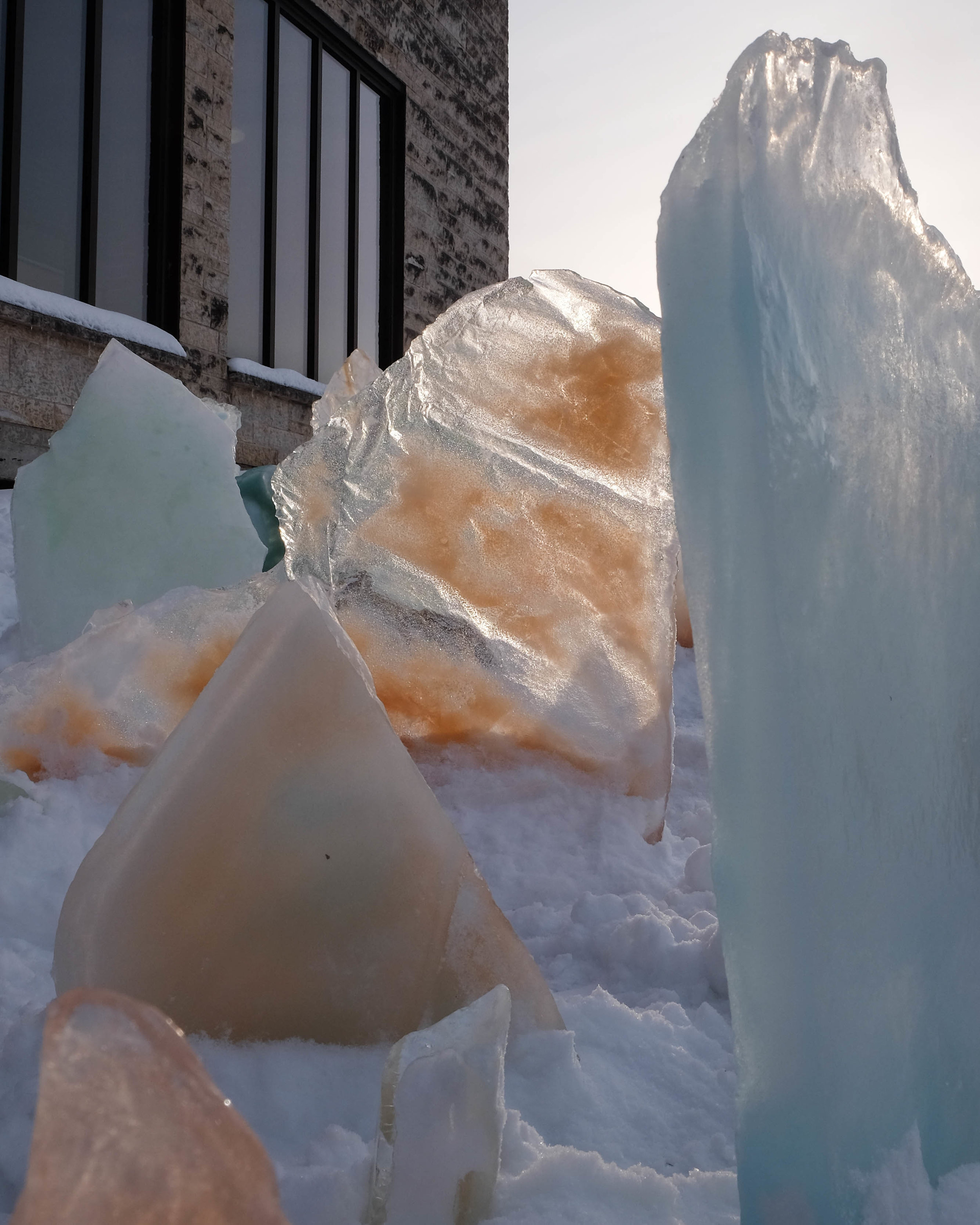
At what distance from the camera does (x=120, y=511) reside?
5.98 feet

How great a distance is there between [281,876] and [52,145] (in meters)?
4.07

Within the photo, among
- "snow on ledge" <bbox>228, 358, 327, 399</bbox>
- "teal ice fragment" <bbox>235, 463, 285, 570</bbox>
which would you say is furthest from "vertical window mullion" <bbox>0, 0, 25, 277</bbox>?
"teal ice fragment" <bbox>235, 463, 285, 570</bbox>

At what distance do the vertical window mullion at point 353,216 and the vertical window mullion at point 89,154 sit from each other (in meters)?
1.76

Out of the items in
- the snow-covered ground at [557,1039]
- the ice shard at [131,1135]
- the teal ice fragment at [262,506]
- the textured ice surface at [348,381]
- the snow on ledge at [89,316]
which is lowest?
the snow-covered ground at [557,1039]

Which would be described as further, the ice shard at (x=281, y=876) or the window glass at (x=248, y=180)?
the window glass at (x=248, y=180)

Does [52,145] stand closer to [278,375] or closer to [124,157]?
[124,157]

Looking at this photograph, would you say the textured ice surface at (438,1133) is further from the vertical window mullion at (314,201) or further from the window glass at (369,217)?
the window glass at (369,217)

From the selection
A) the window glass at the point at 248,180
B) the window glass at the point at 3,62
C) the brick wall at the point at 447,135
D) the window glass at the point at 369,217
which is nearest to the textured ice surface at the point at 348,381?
the window glass at the point at 3,62

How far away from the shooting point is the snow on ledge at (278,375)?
15.2 feet

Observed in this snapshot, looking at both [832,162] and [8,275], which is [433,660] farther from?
[8,275]

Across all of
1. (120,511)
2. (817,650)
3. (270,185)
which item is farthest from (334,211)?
(817,650)

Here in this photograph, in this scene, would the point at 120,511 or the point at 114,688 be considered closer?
the point at 114,688

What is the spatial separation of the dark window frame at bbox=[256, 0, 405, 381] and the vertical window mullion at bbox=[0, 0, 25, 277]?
1452 millimetres

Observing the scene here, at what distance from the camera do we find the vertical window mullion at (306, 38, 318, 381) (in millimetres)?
5289
